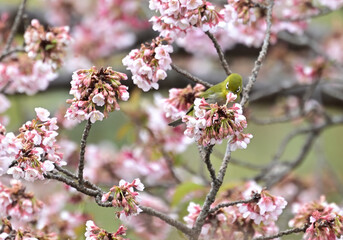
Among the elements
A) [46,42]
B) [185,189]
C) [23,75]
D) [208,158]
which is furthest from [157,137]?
[208,158]

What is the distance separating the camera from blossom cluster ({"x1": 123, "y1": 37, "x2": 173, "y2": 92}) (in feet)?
5.38

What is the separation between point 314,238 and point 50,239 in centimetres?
78

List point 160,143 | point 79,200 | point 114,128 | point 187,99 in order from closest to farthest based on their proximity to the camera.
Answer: point 187,99 → point 79,200 → point 160,143 → point 114,128

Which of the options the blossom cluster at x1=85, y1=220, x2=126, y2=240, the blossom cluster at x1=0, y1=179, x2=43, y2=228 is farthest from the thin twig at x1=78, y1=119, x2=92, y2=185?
the blossom cluster at x1=0, y1=179, x2=43, y2=228

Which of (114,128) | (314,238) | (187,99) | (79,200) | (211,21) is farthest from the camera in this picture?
(114,128)

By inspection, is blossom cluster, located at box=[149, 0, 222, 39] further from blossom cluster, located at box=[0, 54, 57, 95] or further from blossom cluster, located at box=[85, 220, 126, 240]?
blossom cluster, located at box=[0, 54, 57, 95]

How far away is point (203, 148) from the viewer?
1.62m

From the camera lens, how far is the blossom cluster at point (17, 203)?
175 centimetres

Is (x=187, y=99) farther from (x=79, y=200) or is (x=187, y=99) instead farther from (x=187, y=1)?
(x=79, y=200)

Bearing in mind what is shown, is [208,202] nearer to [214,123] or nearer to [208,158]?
[208,158]

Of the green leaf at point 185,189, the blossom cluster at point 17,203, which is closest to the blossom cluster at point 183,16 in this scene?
the blossom cluster at point 17,203

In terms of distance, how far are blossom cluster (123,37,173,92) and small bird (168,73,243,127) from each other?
0.17 metres

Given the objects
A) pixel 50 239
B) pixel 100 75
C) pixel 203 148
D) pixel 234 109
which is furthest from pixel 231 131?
pixel 50 239

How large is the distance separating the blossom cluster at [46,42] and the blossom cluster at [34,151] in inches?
26.0
